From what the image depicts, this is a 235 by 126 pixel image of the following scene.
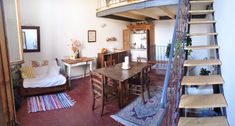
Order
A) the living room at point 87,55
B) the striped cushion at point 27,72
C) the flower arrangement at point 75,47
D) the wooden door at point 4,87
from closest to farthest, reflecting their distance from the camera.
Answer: the wooden door at point 4,87, the living room at point 87,55, the striped cushion at point 27,72, the flower arrangement at point 75,47

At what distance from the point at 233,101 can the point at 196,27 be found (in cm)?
589

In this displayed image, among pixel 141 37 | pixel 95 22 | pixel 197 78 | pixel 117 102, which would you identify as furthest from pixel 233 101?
pixel 141 37

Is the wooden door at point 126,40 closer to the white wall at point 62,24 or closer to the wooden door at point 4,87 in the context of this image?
the white wall at point 62,24

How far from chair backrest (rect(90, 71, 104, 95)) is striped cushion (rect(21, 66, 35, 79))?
1.84 metres

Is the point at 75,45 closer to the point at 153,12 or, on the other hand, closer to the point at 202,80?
the point at 153,12

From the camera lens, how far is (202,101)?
2340 millimetres

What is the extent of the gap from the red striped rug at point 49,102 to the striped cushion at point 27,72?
555 mm

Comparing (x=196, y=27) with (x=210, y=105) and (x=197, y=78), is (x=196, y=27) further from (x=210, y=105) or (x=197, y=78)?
(x=210, y=105)

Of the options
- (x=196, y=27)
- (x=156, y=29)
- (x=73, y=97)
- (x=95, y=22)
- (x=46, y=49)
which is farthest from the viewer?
(x=156, y=29)

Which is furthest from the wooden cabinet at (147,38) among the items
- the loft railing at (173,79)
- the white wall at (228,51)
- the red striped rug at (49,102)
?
the white wall at (228,51)

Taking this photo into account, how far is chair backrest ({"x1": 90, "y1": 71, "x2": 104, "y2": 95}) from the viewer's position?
11.4 ft

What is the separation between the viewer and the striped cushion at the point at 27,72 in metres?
4.59

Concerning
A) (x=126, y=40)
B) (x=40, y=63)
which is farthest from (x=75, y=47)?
(x=126, y=40)

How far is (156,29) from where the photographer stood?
27.3ft
